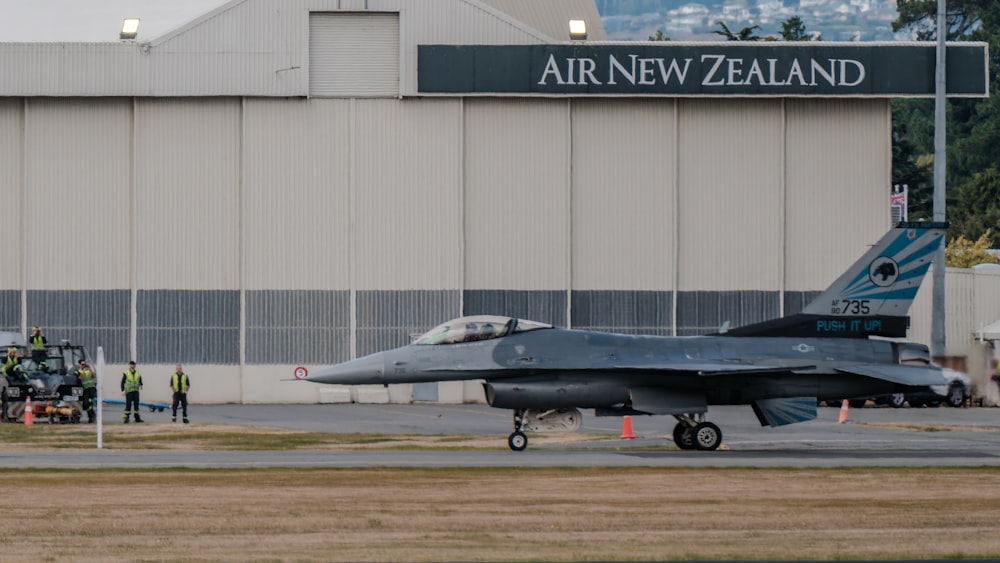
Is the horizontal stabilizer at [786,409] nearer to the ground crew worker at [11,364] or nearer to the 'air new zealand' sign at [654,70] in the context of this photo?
the ground crew worker at [11,364]

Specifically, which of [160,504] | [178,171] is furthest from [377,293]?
[160,504]

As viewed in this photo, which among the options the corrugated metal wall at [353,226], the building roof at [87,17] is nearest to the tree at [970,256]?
the corrugated metal wall at [353,226]

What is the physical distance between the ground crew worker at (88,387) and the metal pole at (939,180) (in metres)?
24.7

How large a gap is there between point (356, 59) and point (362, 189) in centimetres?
414

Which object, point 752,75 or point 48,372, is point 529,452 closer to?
point 48,372

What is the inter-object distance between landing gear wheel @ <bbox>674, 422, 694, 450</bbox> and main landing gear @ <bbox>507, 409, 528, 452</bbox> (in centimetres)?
304

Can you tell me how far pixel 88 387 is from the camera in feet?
123

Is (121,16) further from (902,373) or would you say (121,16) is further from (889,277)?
(902,373)

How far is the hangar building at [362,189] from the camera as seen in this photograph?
47188mm

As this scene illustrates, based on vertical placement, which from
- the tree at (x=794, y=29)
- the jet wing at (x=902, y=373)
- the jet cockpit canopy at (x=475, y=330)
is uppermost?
the tree at (x=794, y=29)

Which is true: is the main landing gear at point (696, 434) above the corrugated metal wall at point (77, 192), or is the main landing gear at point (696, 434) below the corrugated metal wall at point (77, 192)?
below

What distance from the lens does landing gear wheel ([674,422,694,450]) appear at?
29.1 m

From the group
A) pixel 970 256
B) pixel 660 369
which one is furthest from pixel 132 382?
pixel 970 256

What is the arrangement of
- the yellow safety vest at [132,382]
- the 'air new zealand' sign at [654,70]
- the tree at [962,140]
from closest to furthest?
the yellow safety vest at [132,382], the 'air new zealand' sign at [654,70], the tree at [962,140]
